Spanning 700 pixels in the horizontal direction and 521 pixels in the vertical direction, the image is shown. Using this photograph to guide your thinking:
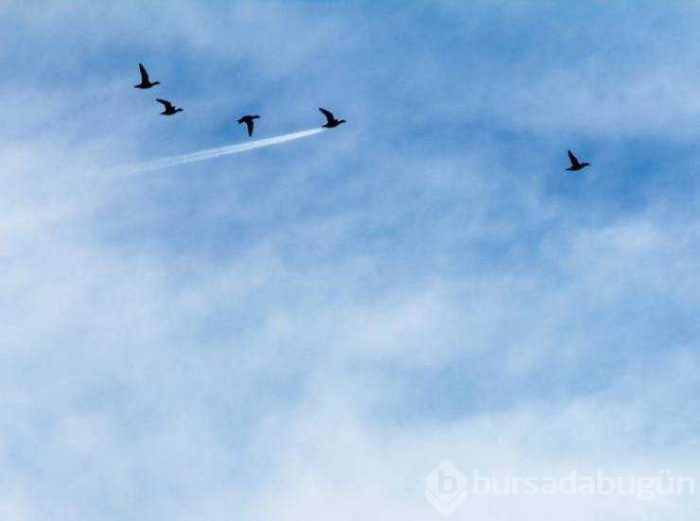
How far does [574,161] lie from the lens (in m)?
150

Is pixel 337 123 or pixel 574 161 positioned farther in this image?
pixel 574 161

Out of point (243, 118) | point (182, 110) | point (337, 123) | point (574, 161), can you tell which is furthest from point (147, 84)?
point (574, 161)

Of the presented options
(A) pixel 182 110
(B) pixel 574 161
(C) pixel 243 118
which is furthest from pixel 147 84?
(B) pixel 574 161

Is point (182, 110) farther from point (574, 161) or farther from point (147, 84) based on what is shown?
point (574, 161)

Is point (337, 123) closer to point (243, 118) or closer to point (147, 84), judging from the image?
point (243, 118)

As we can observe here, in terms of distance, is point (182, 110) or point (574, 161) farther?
point (574, 161)

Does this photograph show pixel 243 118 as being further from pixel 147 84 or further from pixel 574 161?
pixel 574 161

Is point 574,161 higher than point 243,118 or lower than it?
lower

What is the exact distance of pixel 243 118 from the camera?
138625 millimetres

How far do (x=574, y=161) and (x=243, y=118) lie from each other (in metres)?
54.1

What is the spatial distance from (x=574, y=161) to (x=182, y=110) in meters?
63.2

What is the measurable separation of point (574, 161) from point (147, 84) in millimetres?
68653

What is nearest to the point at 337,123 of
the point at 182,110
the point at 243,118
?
the point at 243,118

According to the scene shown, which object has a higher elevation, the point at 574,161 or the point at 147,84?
the point at 147,84
